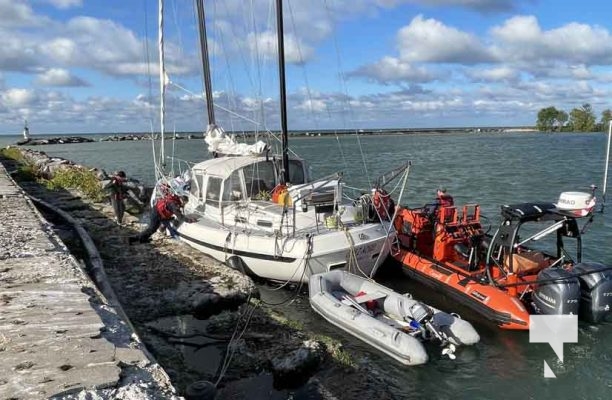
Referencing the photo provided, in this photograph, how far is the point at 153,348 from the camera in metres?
7.03

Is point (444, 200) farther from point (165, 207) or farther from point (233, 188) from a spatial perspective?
point (165, 207)

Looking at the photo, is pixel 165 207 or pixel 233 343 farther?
pixel 165 207

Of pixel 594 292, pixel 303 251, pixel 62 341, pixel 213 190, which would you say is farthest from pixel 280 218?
pixel 62 341

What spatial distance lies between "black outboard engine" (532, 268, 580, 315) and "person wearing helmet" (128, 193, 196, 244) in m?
8.01

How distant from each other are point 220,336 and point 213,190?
5384mm

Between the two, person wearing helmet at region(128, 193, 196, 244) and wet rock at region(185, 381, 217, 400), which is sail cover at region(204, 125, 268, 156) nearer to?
person wearing helmet at region(128, 193, 196, 244)

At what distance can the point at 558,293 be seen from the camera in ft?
27.8

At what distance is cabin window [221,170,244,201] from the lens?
12.2m

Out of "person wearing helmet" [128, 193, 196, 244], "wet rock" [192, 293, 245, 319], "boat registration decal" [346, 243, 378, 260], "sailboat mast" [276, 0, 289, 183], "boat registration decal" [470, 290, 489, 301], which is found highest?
"sailboat mast" [276, 0, 289, 183]

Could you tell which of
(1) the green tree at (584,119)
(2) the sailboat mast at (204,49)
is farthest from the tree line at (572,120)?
(2) the sailboat mast at (204,49)

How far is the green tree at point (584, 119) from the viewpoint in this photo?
132375 mm

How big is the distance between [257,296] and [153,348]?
2625mm

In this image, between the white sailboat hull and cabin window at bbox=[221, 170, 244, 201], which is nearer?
the white sailboat hull

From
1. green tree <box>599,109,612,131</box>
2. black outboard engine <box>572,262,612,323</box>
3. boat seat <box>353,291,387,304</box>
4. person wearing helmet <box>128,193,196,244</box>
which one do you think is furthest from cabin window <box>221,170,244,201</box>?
green tree <box>599,109,612,131</box>
